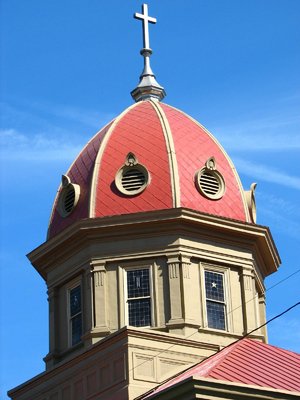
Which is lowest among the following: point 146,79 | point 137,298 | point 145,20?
point 137,298

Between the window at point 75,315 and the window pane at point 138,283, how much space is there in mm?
1792

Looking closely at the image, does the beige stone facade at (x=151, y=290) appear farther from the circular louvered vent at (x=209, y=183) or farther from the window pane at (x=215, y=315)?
the circular louvered vent at (x=209, y=183)

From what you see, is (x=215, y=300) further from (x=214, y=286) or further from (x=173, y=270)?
(x=173, y=270)

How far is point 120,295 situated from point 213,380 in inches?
344

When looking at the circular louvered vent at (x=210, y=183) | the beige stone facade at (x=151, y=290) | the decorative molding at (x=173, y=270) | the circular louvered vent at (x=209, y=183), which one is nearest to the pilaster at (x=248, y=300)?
the beige stone facade at (x=151, y=290)

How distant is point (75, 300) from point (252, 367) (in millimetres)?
7744

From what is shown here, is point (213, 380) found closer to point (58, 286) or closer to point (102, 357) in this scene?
point (102, 357)

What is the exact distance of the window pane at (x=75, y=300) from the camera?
1658 inches

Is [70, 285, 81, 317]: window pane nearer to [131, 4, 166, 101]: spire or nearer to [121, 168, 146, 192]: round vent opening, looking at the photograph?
[121, 168, 146, 192]: round vent opening

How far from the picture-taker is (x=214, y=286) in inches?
1636

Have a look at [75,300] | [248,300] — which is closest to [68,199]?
[75,300]

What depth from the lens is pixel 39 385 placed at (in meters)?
41.3

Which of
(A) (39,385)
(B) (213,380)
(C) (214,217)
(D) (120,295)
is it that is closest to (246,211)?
(C) (214,217)

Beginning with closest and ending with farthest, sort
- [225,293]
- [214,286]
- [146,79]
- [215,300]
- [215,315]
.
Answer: [215,315] < [215,300] < [214,286] < [225,293] < [146,79]
